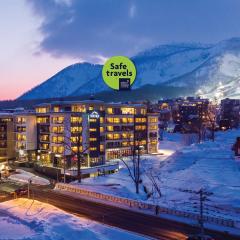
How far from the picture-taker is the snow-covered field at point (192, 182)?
51.2m

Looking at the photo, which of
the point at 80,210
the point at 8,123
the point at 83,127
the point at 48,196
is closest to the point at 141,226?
the point at 80,210

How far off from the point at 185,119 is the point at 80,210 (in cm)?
14006

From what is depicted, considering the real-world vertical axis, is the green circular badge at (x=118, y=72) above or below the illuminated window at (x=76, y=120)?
above

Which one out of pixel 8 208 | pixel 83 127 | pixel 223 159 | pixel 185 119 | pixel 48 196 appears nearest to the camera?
pixel 8 208

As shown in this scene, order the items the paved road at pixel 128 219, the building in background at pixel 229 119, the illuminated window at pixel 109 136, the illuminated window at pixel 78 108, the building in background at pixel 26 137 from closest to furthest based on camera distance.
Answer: the paved road at pixel 128 219, the illuminated window at pixel 78 108, the building in background at pixel 26 137, the illuminated window at pixel 109 136, the building in background at pixel 229 119

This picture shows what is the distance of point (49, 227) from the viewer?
125 feet

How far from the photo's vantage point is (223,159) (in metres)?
75.8

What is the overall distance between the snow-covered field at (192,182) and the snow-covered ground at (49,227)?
1226 cm

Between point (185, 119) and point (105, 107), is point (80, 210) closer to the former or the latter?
point (105, 107)

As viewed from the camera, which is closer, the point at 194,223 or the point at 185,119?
the point at 194,223

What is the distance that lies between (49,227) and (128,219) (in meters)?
9.96

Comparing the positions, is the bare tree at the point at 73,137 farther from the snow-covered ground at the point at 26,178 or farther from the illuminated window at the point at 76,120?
the snow-covered ground at the point at 26,178

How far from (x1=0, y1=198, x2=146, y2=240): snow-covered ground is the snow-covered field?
40.2 feet

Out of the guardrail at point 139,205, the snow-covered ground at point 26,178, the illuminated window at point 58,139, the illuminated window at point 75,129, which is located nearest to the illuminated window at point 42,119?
the illuminated window at point 58,139
